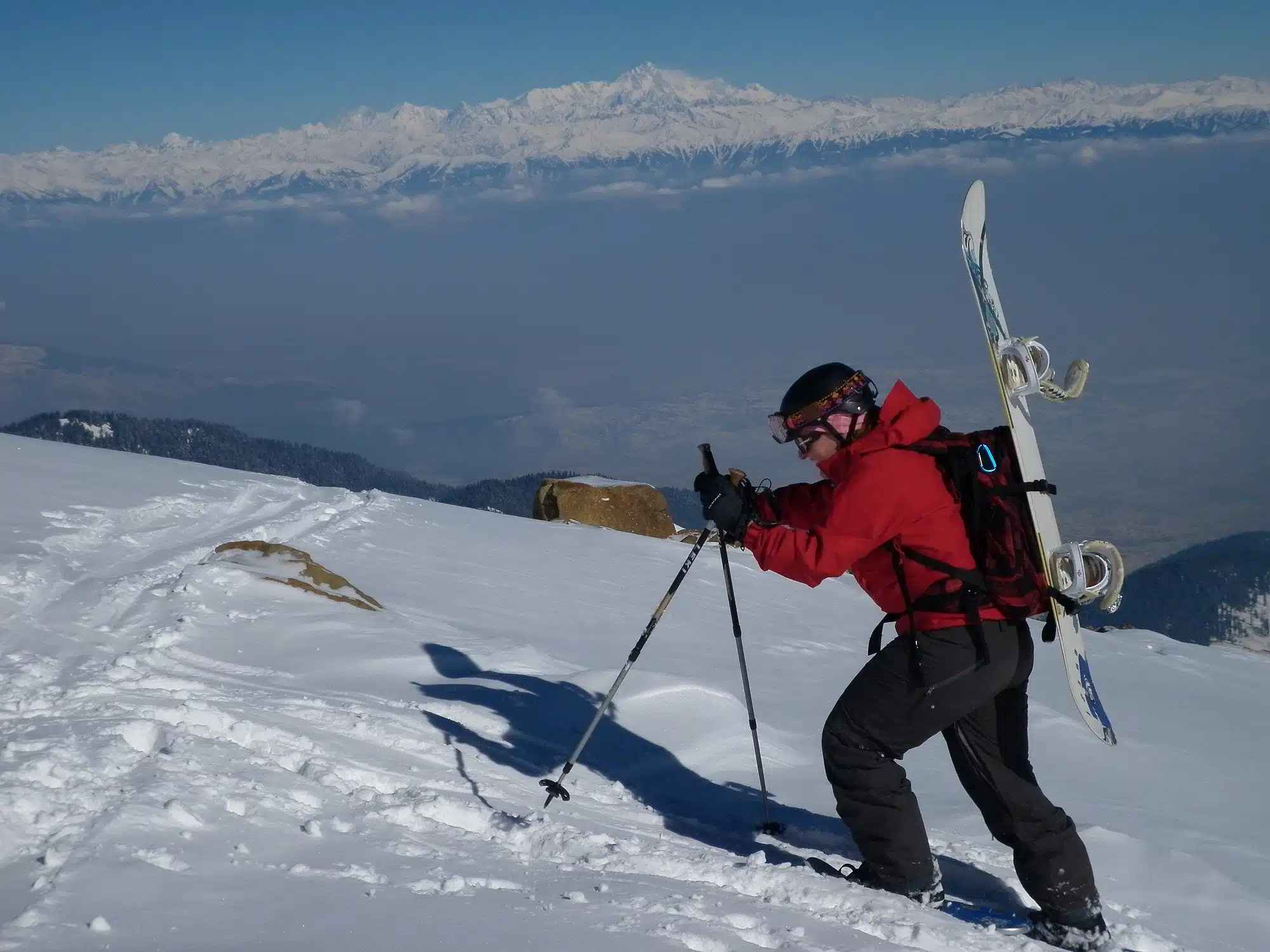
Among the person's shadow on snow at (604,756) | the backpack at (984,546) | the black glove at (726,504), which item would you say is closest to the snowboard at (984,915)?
the person's shadow on snow at (604,756)

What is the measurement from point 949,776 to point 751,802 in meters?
1.66

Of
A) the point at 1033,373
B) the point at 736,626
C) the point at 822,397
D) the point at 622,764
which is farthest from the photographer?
the point at 622,764

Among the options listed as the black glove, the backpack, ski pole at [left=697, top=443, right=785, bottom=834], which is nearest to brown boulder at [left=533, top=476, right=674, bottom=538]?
ski pole at [left=697, top=443, right=785, bottom=834]

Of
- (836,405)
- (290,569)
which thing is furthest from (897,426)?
(290,569)

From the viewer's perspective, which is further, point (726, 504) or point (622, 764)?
point (622, 764)

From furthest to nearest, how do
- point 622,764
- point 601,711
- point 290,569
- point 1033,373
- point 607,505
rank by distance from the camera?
point 607,505, point 290,569, point 622,764, point 601,711, point 1033,373

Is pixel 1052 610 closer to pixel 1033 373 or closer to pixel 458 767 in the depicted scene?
pixel 1033 373

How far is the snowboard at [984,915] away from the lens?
4375 mm

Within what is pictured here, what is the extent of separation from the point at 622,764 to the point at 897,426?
309cm

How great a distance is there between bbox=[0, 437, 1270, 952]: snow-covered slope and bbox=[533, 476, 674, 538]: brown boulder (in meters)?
6.54

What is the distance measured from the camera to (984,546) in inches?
167

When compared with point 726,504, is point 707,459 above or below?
above

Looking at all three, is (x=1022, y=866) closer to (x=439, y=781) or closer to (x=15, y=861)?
(x=439, y=781)

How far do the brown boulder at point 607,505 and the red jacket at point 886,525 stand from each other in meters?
14.0
